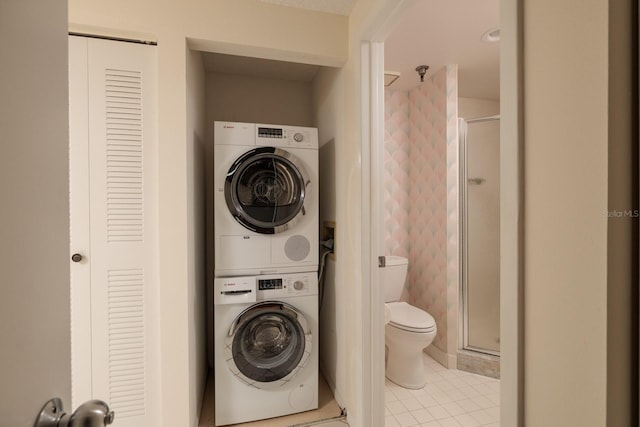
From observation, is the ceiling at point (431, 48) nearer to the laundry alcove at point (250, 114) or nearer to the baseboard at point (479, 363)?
the laundry alcove at point (250, 114)

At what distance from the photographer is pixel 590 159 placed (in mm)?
609

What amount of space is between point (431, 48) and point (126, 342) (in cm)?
Answer: 278

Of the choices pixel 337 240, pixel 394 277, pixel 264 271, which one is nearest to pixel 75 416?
pixel 264 271

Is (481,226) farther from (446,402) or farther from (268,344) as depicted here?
(268,344)

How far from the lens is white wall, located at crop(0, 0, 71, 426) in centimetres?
36

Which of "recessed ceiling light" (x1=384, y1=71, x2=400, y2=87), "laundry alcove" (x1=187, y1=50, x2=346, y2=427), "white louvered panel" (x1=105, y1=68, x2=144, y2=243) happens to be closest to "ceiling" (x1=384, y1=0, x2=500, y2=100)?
"recessed ceiling light" (x1=384, y1=71, x2=400, y2=87)

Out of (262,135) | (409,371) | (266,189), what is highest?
(262,135)

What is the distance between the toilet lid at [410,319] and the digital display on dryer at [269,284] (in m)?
0.94

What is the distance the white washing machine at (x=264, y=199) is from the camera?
1.86 m

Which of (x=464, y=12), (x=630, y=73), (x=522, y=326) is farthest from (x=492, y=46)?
(x=522, y=326)

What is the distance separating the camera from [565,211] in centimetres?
66

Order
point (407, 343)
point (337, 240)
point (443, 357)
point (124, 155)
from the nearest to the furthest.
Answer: point (124, 155) < point (337, 240) < point (407, 343) < point (443, 357)

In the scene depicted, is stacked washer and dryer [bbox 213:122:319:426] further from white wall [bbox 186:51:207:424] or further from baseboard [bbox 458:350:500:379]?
baseboard [bbox 458:350:500:379]

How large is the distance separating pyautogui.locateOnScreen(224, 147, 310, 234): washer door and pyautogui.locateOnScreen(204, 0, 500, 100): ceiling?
2.95ft
